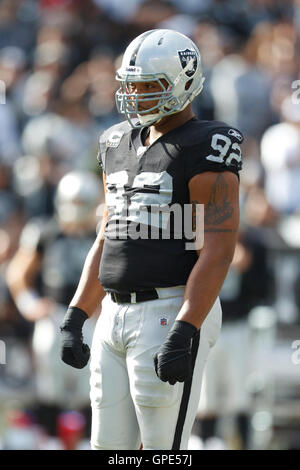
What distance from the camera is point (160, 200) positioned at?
357 centimetres

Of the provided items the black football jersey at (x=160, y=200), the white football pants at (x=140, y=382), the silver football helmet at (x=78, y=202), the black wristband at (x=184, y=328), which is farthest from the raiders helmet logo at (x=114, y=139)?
the silver football helmet at (x=78, y=202)

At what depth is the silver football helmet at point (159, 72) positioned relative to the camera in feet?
11.8

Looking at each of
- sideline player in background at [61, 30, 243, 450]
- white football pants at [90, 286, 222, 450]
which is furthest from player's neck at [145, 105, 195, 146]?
white football pants at [90, 286, 222, 450]

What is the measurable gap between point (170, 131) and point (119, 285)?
61 cm

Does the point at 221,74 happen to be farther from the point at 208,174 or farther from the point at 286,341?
the point at 208,174

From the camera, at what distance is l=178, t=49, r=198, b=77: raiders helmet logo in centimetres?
365

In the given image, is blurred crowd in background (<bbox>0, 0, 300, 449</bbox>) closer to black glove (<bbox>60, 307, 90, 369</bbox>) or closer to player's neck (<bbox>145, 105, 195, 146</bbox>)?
black glove (<bbox>60, 307, 90, 369</bbox>)

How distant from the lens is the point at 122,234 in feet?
12.0

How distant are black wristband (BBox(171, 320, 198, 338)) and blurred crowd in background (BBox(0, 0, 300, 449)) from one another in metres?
3.15

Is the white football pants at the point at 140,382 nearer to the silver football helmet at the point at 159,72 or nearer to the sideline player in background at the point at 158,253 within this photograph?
the sideline player in background at the point at 158,253

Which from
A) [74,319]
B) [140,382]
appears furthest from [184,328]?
[74,319]

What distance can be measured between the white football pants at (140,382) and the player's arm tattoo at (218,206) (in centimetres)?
28

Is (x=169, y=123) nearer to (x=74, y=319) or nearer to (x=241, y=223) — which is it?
(x=74, y=319)

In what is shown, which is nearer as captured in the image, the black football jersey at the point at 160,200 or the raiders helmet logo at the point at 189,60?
the black football jersey at the point at 160,200
